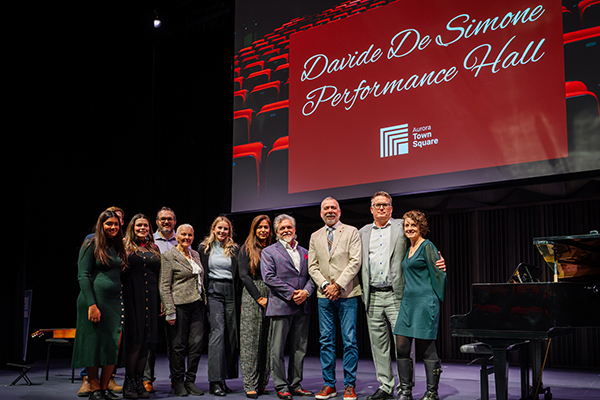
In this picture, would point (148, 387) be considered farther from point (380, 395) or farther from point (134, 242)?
point (380, 395)

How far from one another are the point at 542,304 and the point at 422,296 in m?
0.82

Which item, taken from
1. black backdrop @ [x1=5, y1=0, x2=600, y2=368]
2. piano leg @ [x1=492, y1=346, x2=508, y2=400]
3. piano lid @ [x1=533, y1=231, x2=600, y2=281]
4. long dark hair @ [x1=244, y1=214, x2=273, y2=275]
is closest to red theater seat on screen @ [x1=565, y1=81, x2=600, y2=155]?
black backdrop @ [x1=5, y1=0, x2=600, y2=368]

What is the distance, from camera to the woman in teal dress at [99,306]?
12.8 feet

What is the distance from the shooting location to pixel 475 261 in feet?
21.4

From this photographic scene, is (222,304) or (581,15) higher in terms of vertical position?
(581,15)

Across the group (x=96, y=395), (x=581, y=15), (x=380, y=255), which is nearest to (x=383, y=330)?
(x=380, y=255)

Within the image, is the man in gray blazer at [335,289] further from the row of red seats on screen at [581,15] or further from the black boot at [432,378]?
the row of red seats on screen at [581,15]

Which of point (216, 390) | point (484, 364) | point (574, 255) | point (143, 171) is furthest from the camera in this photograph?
point (143, 171)

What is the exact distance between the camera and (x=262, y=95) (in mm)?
7039

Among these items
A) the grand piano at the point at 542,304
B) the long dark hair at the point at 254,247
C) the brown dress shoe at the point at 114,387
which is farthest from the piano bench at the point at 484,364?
the brown dress shoe at the point at 114,387

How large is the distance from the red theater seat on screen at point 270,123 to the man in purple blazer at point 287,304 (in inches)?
102

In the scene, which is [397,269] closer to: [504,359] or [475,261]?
[504,359]

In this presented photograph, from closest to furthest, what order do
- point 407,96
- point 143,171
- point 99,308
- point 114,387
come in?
1. point 99,308
2. point 114,387
3. point 407,96
4. point 143,171

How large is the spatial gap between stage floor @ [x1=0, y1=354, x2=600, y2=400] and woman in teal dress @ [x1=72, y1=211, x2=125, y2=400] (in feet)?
1.87
